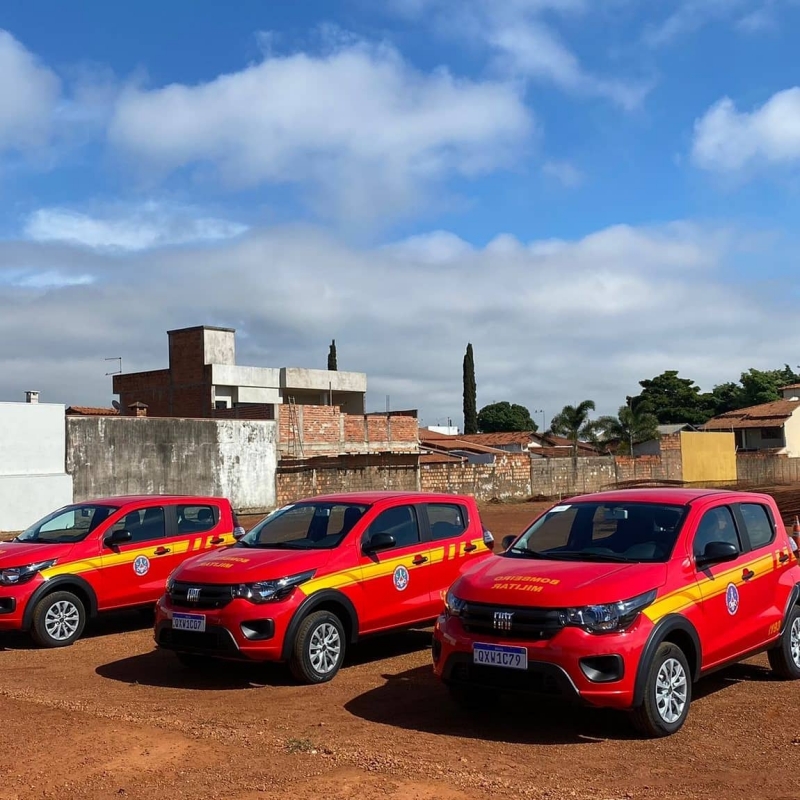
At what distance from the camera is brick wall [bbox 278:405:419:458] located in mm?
45000

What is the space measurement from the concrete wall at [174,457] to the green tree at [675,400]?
6413 cm

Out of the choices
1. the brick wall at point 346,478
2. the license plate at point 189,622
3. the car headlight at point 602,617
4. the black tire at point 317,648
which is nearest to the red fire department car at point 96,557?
the license plate at point 189,622

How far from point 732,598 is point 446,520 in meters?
3.38

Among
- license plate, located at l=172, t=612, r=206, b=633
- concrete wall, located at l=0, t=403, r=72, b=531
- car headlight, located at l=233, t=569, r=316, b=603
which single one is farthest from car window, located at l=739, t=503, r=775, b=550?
concrete wall, located at l=0, t=403, r=72, b=531

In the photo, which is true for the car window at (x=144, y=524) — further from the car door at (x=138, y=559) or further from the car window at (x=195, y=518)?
the car window at (x=195, y=518)

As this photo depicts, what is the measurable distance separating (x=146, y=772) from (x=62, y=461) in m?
26.8

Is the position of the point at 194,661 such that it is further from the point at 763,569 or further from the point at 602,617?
the point at 763,569

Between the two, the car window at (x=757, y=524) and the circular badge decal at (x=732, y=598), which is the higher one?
the car window at (x=757, y=524)

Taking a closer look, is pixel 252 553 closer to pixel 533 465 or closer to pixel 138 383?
pixel 533 465

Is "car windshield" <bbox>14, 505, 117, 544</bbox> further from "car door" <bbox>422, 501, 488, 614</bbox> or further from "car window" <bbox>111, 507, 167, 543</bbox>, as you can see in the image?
"car door" <bbox>422, 501, 488, 614</bbox>

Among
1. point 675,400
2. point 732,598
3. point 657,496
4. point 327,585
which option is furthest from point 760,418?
point 327,585

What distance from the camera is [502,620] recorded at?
22.1 ft

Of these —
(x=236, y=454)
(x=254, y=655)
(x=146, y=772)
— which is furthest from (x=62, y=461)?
(x=146, y=772)

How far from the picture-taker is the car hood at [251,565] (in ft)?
27.8
